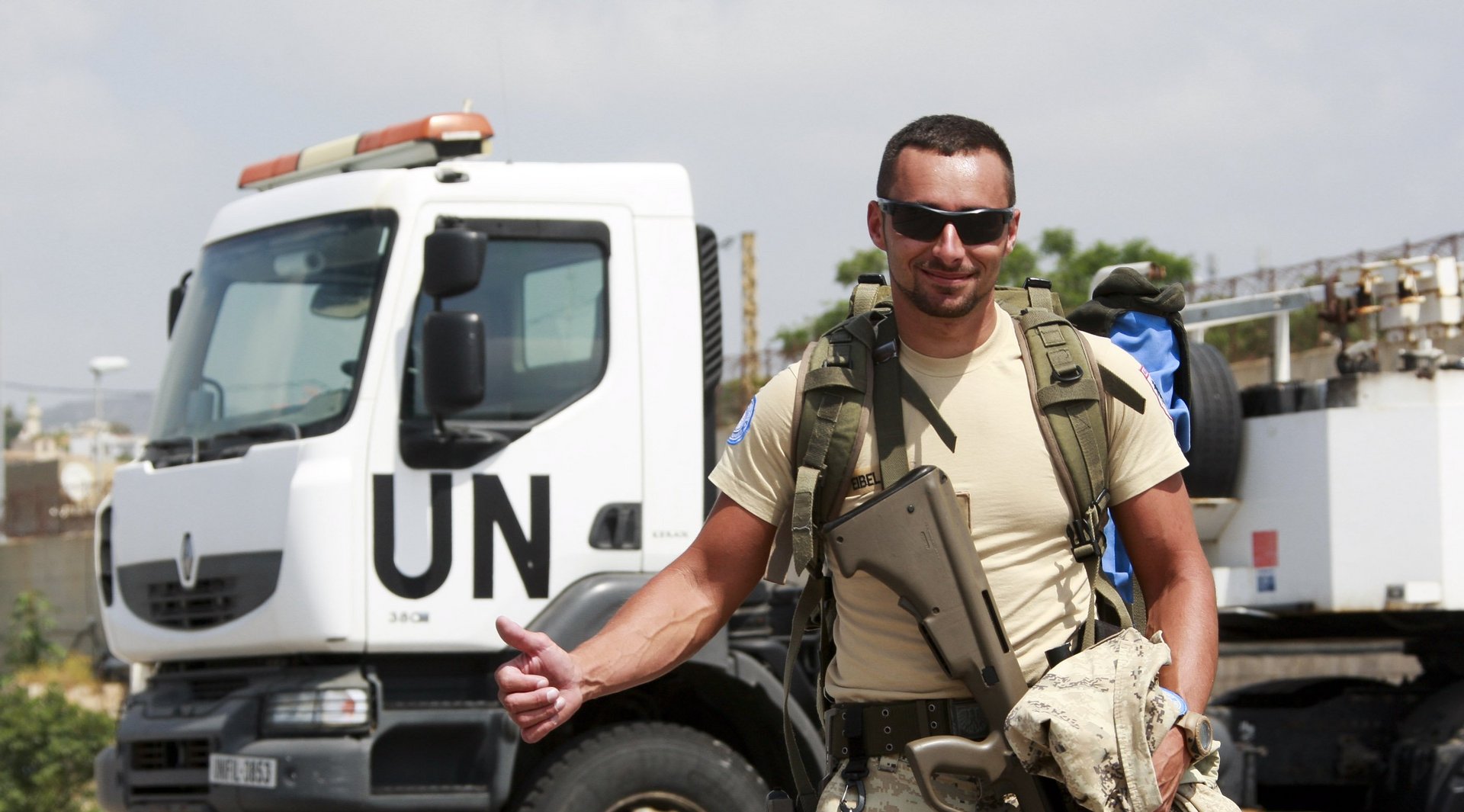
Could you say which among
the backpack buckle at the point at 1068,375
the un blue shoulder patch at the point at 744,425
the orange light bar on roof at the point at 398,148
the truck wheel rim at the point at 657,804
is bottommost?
the truck wheel rim at the point at 657,804

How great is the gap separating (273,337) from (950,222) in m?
3.79

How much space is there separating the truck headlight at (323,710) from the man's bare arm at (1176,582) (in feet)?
11.2

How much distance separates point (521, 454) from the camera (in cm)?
573

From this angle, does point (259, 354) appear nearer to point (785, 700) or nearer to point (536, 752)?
point (536, 752)

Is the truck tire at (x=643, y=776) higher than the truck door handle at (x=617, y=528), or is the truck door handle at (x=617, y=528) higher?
the truck door handle at (x=617, y=528)

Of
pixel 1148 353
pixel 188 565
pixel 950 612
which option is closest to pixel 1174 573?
pixel 950 612

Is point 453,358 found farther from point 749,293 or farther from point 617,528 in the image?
point 749,293

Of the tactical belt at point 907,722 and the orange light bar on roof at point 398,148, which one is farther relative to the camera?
the orange light bar on roof at point 398,148

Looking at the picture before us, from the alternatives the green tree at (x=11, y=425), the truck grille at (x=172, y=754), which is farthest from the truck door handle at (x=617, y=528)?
the green tree at (x=11, y=425)

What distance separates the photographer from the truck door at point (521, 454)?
5.64 m

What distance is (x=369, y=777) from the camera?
18.2 feet

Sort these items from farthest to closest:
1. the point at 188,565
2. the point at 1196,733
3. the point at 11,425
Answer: the point at 11,425 → the point at 188,565 → the point at 1196,733

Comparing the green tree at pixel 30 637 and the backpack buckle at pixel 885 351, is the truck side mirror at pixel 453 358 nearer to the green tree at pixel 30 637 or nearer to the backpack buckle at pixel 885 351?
the backpack buckle at pixel 885 351

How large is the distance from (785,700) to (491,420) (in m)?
2.89
